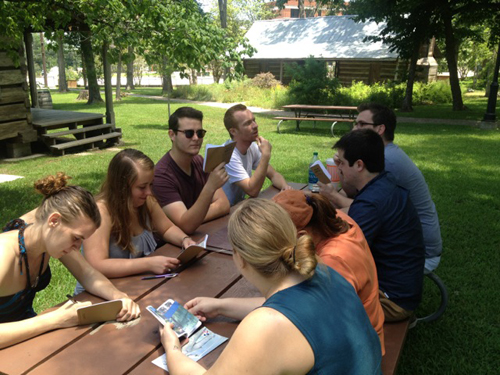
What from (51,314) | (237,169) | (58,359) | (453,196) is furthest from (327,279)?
(453,196)

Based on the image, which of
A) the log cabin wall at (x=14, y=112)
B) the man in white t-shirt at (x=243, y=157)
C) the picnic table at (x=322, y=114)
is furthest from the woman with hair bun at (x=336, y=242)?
the picnic table at (x=322, y=114)

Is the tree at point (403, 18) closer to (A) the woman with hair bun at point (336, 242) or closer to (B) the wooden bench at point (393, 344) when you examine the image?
(B) the wooden bench at point (393, 344)

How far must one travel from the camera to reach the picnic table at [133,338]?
1638 millimetres

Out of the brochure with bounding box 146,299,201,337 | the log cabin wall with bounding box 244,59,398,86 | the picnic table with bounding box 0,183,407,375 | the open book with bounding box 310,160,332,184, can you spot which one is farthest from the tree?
the brochure with bounding box 146,299,201,337

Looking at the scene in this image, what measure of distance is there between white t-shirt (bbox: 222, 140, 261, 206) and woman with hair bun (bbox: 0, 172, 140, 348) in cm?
219

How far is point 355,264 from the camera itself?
1.89 metres

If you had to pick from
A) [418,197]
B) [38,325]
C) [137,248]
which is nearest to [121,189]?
[137,248]

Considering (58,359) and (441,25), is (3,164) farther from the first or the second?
(441,25)

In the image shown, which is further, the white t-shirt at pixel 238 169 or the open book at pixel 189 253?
the white t-shirt at pixel 238 169

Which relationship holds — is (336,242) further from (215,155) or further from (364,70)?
(364,70)

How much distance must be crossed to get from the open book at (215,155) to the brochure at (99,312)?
4.16 feet

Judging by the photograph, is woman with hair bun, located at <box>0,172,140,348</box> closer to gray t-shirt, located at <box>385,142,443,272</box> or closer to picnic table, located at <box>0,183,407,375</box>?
picnic table, located at <box>0,183,407,375</box>

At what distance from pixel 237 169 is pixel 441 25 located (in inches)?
634

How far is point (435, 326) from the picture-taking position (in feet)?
11.3
